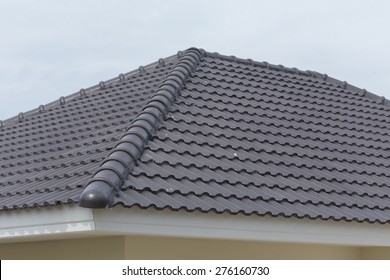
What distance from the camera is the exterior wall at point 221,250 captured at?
7.31 meters

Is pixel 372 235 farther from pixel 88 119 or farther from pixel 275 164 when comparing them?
pixel 88 119

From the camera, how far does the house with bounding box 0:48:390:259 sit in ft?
22.9

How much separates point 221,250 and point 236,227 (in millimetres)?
733

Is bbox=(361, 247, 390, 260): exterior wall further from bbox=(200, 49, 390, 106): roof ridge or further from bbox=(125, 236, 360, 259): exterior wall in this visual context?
bbox=(200, 49, 390, 106): roof ridge

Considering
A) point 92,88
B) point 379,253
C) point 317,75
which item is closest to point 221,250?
point 379,253

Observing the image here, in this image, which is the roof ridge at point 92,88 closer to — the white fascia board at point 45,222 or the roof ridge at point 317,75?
the roof ridge at point 317,75

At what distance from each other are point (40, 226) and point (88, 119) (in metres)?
3.94

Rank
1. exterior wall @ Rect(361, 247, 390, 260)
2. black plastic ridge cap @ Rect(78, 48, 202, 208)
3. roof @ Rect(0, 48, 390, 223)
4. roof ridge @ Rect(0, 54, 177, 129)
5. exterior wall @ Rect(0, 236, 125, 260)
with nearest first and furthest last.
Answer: black plastic ridge cap @ Rect(78, 48, 202, 208), exterior wall @ Rect(0, 236, 125, 260), roof @ Rect(0, 48, 390, 223), exterior wall @ Rect(361, 247, 390, 260), roof ridge @ Rect(0, 54, 177, 129)

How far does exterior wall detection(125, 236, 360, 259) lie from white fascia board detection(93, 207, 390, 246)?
531mm

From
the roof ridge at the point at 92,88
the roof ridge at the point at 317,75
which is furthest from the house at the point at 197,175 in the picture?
the roof ridge at the point at 317,75

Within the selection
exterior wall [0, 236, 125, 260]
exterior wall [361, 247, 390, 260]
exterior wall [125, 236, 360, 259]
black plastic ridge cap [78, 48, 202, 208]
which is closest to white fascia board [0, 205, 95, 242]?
black plastic ridge cap [78, 48, 202, 208]

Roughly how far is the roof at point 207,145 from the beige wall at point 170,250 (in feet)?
1.86

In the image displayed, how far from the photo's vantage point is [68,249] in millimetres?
7941

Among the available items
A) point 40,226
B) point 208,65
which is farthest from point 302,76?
point 40,226
